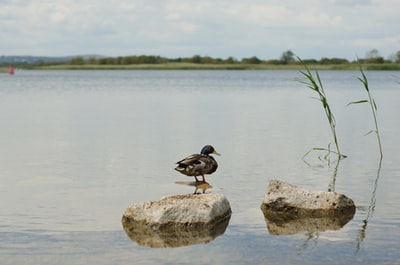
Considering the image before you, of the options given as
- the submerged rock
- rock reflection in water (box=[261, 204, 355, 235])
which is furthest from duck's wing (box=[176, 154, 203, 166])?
rock reflection in water (box=[261, 204, 355, 235])

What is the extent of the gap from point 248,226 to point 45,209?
126 inches

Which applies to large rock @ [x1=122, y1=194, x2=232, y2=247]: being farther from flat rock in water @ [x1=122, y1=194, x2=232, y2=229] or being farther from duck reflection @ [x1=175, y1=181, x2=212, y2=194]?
duck reflection @ [x1=175, y1=181, x2=212, y2=194]

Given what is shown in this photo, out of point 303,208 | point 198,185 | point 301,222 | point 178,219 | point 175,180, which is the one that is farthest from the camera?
point 175,180

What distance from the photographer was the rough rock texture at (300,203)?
A: 1047 cm

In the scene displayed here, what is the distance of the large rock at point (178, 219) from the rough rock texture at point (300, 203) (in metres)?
1.06

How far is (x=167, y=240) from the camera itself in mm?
9047

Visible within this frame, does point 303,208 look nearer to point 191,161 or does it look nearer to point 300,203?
point 300,203

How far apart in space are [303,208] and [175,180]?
3273 mm

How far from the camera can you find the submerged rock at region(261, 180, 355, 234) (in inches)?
396

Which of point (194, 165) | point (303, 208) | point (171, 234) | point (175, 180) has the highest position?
point (194, 165)

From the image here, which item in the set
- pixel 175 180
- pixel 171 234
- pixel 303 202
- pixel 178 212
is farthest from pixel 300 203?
pixel 175 180

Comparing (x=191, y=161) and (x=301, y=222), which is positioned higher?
(x=191, y=161)

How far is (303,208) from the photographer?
10586 mm

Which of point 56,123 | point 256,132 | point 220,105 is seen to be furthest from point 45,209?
point 220,105
